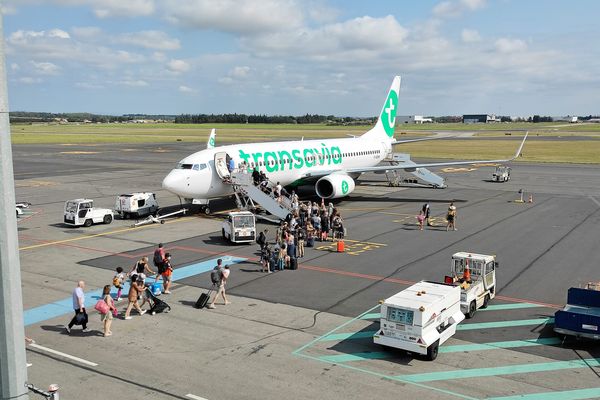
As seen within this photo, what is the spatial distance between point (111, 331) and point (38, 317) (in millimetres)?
3276

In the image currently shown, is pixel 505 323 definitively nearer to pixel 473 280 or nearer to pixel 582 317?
pixel 473 280

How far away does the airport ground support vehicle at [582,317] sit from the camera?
1620 centimetres

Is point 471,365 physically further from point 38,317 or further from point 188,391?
point 38,317

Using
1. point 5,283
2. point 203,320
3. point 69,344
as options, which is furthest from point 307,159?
point 5,283

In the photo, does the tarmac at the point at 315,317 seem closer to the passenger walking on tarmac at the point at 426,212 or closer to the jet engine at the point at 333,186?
the passenger walking on tarmac at the point at 426,212

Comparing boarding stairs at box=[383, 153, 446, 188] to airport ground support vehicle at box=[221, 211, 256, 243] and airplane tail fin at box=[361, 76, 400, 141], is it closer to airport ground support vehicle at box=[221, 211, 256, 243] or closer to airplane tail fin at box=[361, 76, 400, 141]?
airplane tail fin at box=[361, 76, 400, 141]

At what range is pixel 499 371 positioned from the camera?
14.7m

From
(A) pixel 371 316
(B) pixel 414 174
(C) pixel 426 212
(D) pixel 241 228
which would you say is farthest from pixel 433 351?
(B) pixel 414 174

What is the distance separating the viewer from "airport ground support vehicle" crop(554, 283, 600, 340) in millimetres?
16203

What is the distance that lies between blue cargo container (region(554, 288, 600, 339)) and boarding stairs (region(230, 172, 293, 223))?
19961 millimetres

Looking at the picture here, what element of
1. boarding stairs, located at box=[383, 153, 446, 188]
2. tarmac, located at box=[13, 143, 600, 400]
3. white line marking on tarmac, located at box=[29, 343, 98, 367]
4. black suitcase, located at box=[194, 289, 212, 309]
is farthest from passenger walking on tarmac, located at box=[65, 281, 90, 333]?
boarding stairs, located at box=[383, 153, 446, 188]

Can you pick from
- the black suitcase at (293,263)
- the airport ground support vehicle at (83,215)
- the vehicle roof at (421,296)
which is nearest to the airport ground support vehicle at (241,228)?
the black suitcase at (293,263)

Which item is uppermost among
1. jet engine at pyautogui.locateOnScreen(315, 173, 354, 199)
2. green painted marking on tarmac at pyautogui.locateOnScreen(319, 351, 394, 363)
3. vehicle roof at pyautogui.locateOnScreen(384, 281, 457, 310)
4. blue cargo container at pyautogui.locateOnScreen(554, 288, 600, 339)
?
jet engine at pyautogui.locateOnScreen(315, 173, 354, 199)

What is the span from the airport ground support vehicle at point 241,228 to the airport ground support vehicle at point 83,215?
10.9 metres
